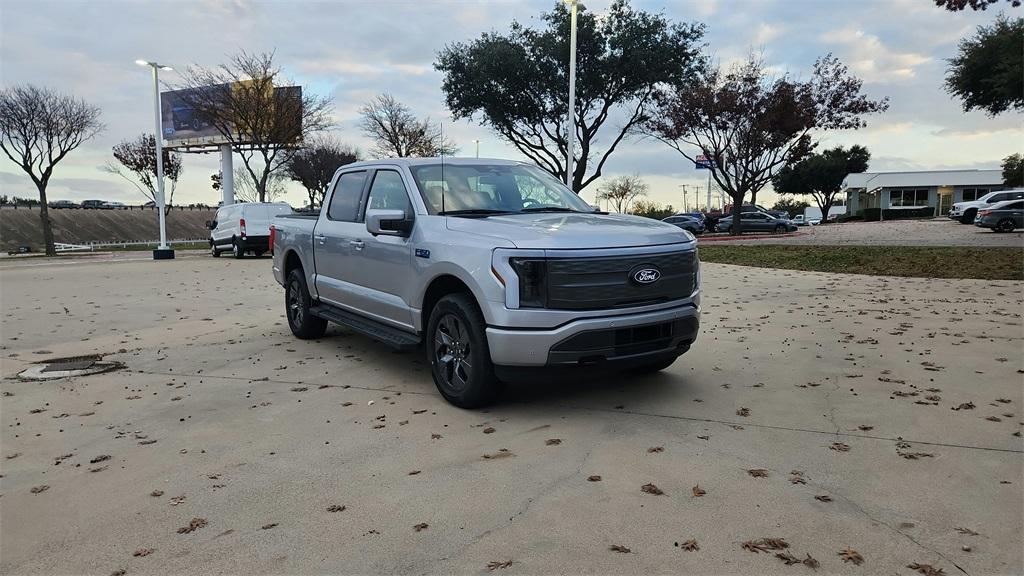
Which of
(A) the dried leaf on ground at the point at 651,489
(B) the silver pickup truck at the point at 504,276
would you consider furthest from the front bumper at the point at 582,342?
(A) the dried leaf on ground at the point at 651,489

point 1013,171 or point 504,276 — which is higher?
point 1013,171

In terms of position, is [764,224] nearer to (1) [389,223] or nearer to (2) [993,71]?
(2) [993,71]

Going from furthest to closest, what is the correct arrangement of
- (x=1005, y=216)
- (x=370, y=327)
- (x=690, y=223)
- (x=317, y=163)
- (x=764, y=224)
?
(x=317, y=163) → (x=690, y=223) → (x=764, y=224) → (x=1005, y=216) → (x=370, y=327)

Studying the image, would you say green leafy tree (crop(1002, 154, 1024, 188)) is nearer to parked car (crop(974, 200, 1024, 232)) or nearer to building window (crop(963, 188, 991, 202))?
building window (crop(963, 188, 991, 202))

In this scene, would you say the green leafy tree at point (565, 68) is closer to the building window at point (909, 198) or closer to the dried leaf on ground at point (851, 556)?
the dried leaf on ground at point (851, 556)

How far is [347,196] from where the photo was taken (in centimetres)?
664

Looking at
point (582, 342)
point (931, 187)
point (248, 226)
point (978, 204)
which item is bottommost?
point (582, 342)

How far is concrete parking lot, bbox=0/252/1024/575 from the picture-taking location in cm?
283

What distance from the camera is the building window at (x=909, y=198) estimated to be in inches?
2256

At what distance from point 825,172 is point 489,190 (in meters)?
70.2

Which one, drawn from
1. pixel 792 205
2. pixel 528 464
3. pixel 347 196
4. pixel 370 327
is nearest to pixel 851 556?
pixel 528 464

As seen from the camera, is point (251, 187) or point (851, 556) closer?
point (851, 556)

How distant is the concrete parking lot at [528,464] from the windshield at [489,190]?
1524 mm

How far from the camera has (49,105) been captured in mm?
29266
